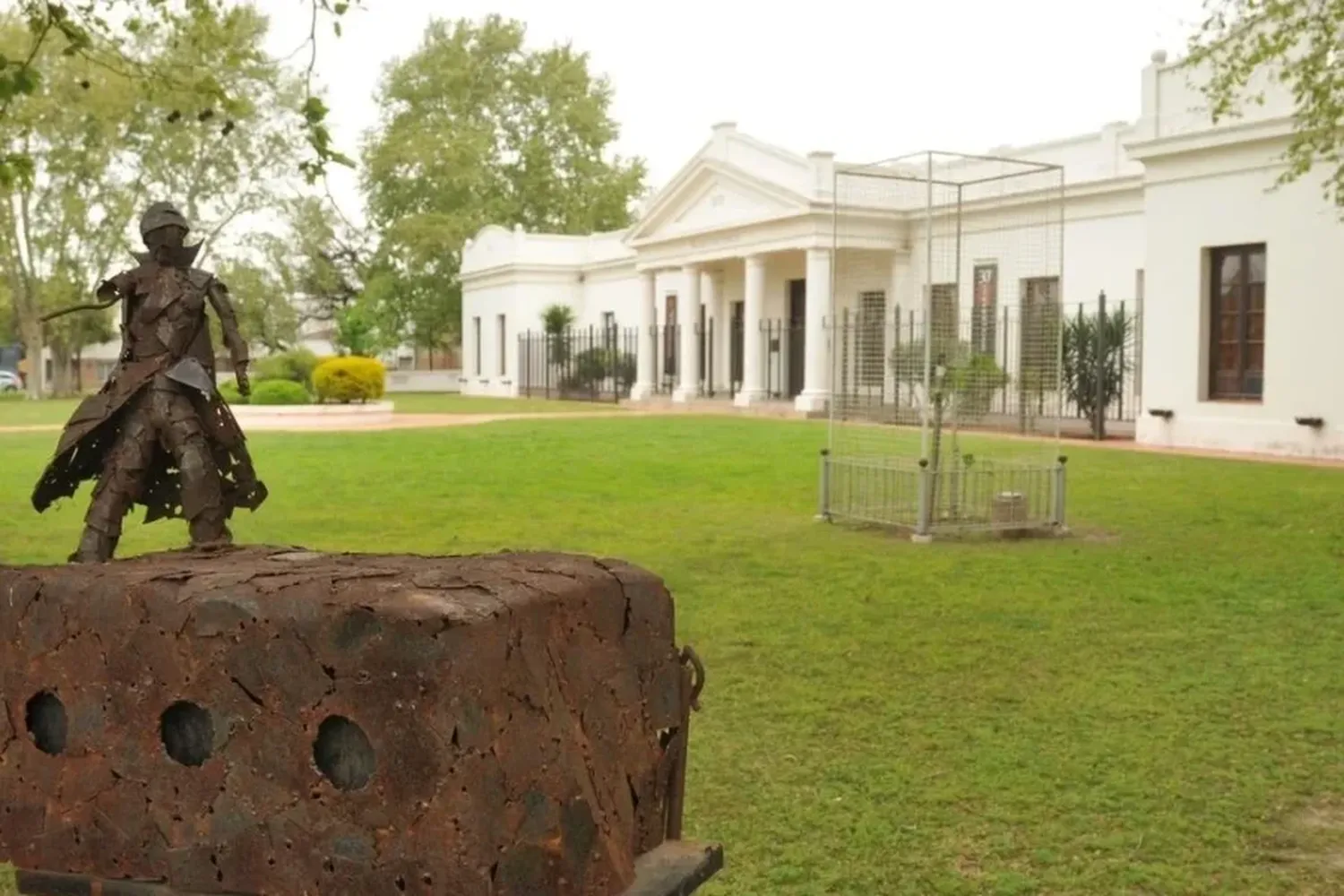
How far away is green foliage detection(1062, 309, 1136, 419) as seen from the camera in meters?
22.4

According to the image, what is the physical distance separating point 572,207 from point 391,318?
23.8ft

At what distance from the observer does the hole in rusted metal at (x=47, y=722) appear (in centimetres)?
260

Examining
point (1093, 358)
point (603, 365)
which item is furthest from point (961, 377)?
point (603, 365)

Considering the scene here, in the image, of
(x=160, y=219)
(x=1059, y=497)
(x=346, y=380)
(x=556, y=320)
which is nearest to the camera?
(x=160, y=219)

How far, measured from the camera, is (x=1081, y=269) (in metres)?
25.1

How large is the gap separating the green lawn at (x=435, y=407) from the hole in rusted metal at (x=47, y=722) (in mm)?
25935

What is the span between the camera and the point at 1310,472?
15445 mm

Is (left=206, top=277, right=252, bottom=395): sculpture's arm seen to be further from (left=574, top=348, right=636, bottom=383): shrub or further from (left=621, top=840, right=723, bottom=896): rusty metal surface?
(left=574, top=348, right=636, bottom=383): shrub

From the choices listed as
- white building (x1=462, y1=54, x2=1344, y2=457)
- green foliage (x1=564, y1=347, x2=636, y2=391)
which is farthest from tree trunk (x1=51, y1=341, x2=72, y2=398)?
green foliage (x1=564, y1=347, x2=636, y2=391)

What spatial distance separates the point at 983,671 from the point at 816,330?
22105 millimetres

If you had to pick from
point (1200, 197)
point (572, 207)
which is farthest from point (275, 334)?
point (1200, 197)

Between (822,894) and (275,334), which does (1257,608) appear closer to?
(822,894)

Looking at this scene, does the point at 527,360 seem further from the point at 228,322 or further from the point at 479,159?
the point at 228,322

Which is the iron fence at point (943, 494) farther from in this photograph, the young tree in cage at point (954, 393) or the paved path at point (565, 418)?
the paved path at point (565, 418)
